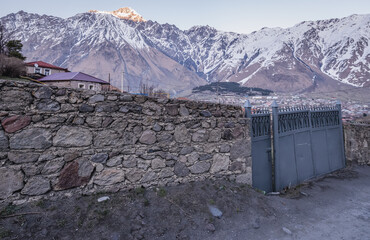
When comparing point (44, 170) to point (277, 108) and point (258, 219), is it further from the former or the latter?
point (277, 108)

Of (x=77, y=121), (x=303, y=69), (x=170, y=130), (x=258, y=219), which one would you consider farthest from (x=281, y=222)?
(x=303, y=69)

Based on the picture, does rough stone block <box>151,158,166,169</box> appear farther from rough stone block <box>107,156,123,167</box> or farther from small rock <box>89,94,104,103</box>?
small rock <box>89,94,104,103</box>

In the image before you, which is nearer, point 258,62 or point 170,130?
point 170,130

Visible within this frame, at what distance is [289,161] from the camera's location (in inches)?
265

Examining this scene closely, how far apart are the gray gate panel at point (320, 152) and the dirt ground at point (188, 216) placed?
2.36 m

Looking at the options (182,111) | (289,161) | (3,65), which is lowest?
(289,161)

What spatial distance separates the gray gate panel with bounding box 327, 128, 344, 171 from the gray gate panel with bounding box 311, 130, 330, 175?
0.34m

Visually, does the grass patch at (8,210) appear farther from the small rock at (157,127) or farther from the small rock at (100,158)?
the small rock at (157,127)

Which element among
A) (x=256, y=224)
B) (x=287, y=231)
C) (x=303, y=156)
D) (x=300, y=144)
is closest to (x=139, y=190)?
(x=256, y=224)

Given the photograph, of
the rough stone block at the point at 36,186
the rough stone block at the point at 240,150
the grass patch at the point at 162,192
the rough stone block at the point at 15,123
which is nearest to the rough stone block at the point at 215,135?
the rough stone block at the point at 240,150

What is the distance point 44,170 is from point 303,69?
17061cm

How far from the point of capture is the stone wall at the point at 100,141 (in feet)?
9.57

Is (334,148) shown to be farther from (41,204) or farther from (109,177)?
(41,204)

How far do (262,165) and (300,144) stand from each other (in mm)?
2142
